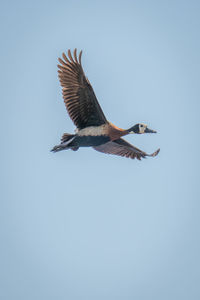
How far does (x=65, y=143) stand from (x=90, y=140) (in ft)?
2.32

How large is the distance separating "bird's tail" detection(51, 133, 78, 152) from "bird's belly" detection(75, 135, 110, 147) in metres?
0.19

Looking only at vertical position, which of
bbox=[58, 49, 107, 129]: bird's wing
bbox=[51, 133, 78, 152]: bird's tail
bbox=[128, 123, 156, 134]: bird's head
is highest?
bbox=[58, 49, 107, 129]: bird's wing

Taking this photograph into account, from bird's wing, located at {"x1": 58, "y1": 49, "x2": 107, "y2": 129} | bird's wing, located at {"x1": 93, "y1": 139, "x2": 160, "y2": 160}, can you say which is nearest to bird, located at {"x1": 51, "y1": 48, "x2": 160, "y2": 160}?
bird's wing, located at {"x1": 58, "y1": 49, "x2": 107, "y2": 129}

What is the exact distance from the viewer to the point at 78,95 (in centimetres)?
1566

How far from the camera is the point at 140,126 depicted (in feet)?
53.4

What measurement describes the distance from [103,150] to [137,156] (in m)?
1.18

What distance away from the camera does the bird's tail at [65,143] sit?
15.6 meters

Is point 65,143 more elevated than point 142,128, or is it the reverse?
point 142,128

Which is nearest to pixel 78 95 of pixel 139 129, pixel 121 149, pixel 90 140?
pixel 90 140

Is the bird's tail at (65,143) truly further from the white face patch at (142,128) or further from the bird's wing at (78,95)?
the white face patch at (142,128)

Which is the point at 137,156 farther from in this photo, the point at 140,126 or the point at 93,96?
the point at 93,96

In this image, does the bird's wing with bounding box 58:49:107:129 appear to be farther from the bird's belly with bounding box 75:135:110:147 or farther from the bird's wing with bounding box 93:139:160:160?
the bird's wing with bounding box 93:139:160:160

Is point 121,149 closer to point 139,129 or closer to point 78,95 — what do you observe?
point 139,129

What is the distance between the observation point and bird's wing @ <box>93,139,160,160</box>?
17172 mm
